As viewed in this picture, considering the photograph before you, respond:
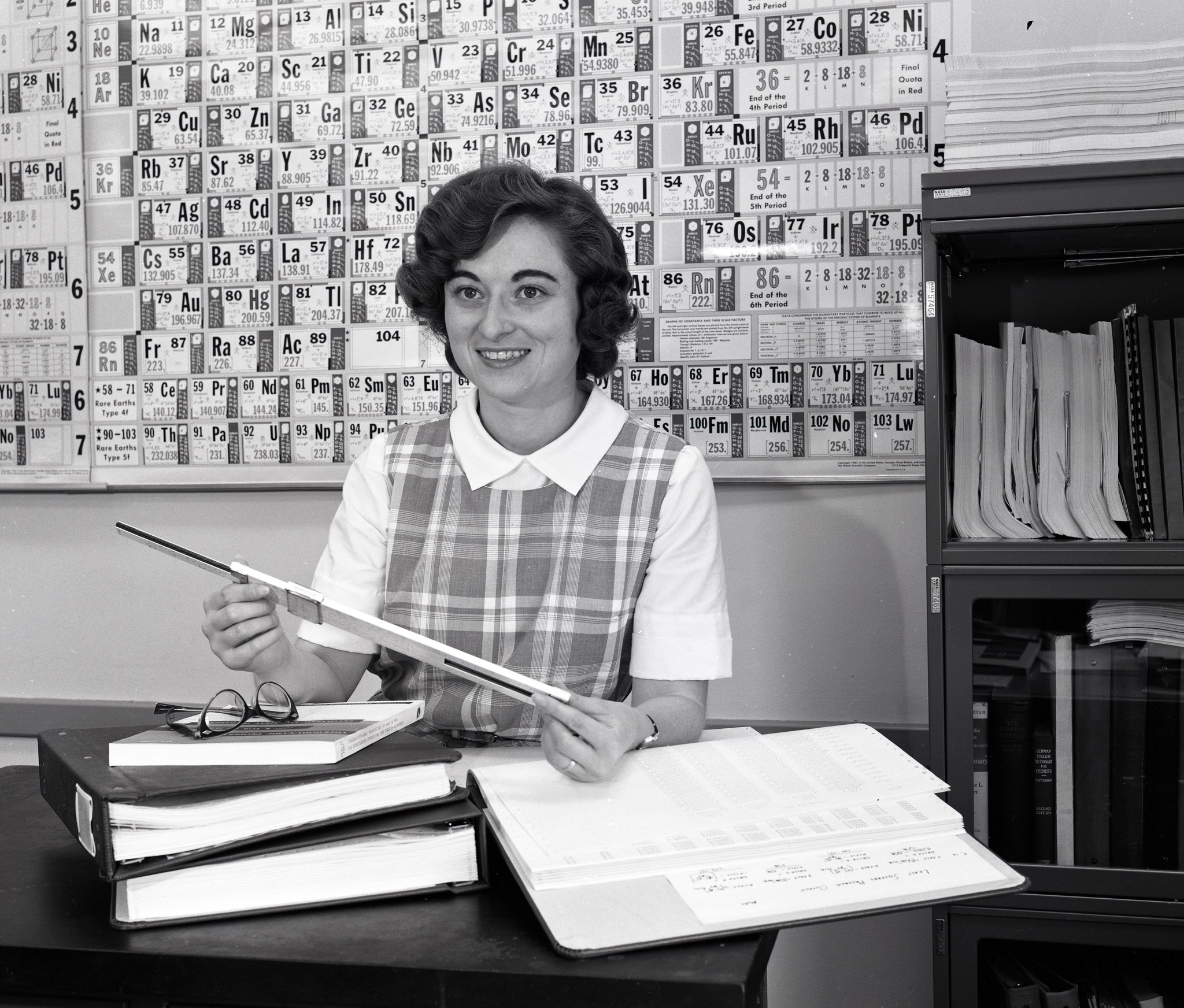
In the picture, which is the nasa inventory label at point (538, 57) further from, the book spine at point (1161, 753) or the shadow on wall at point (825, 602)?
the book spine at point (1161, 753)

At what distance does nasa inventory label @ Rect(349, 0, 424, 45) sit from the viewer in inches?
78.1

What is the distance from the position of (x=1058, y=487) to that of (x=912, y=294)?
1.67 feet

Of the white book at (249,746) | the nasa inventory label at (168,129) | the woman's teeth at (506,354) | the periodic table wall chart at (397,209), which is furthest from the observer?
the nasa inventory label at (168,129)

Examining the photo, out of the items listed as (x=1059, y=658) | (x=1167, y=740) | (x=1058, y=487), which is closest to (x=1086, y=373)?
(x=1058, y=487)

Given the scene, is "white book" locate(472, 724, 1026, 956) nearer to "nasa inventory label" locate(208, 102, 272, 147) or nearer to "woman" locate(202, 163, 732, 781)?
"woman" locate(202, 163, 732, 781)

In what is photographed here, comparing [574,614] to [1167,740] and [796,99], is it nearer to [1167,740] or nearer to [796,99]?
[1167,740]

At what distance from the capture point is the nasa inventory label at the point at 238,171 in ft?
6.71

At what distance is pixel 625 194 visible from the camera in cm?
193

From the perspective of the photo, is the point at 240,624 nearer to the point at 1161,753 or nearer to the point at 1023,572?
the point at 1023,572

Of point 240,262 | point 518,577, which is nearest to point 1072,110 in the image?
point 518,577

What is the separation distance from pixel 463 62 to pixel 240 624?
127cm

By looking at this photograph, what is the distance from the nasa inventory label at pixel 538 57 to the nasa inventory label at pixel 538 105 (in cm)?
2

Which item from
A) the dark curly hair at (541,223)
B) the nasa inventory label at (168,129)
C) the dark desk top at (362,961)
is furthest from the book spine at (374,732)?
the nasa inventory label at (168,129)

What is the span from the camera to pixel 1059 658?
4.83 feet
